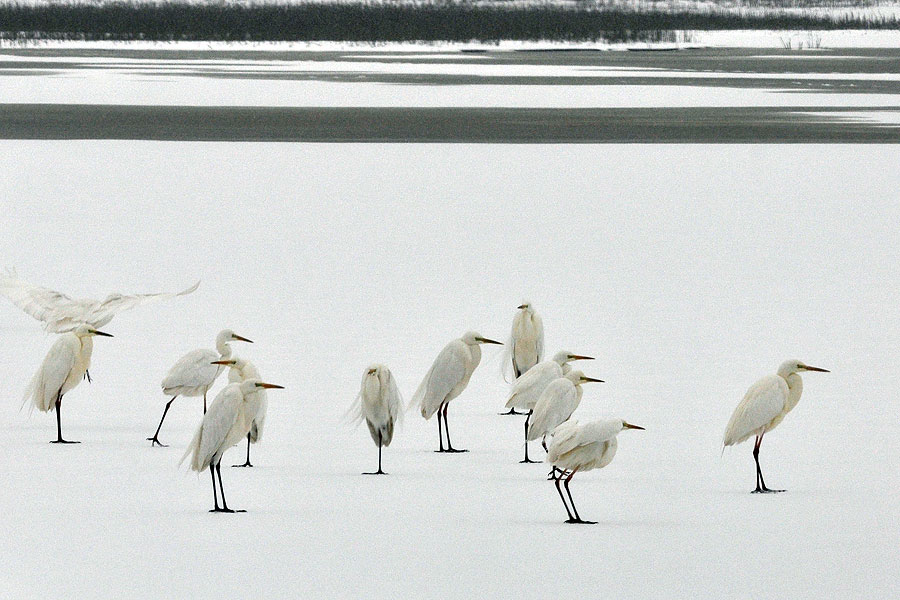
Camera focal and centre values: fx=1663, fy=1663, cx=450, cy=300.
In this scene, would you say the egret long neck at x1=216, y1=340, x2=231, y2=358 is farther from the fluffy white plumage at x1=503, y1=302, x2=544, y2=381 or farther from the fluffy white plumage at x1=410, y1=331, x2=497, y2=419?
the fluffy white plumage at x1=503, y1=302, x2=544, y2=381

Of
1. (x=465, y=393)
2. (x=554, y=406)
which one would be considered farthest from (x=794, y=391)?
(x=465, y=393)

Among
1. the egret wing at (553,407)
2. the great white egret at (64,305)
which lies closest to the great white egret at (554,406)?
the egret wing at (553,407)

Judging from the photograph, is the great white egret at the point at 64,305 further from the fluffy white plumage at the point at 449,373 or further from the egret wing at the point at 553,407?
the egret wing at the point at 553,407

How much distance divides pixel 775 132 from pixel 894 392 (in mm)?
17110

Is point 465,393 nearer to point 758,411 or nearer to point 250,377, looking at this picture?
point 250,377

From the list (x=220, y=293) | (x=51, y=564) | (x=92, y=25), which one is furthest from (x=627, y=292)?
(x=92, y=25)

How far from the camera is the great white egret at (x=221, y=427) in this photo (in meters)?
6.37

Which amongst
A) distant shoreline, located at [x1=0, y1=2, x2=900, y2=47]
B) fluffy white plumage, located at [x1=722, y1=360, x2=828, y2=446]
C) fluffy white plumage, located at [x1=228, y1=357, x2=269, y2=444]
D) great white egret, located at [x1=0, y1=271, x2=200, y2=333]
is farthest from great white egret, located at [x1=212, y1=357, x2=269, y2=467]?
distant shoreline, located at [x1=0, y1=2, x2=900, y2=47]

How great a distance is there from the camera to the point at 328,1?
212 feet

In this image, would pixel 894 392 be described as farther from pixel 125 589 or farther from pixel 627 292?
pixel 125 589

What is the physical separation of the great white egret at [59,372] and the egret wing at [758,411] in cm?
291

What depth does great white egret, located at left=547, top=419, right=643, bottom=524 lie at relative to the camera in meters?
6.29

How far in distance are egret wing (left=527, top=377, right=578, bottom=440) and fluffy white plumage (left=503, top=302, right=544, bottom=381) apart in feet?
4.32

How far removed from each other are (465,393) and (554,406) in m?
2.04
